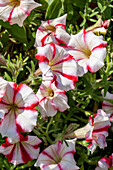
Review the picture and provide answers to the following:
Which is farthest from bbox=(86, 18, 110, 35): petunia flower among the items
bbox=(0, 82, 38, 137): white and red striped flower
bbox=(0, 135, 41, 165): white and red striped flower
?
bbox=(0, 135, 41, 165): white and red striped flower

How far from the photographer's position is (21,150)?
1.65 m

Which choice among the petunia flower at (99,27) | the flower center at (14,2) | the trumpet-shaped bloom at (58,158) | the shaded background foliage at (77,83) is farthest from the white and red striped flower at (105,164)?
the flower center at (14,2)

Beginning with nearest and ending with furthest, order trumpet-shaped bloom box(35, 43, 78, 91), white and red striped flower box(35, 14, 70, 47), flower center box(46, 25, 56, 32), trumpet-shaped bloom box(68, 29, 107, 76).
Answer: trumpet-shaped bloom box(35, 43, 78, 91) → trumpet-shaped bloom box(68, 29, 107, 76) → white and red striped flower box(35, 14, 70, 47) → flower center box(46, 25, 56, 32)

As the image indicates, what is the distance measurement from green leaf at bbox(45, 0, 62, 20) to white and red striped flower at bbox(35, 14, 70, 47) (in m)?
0.19

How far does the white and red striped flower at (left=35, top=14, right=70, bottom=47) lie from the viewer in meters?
1.58

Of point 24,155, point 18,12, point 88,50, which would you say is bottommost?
point 24,155

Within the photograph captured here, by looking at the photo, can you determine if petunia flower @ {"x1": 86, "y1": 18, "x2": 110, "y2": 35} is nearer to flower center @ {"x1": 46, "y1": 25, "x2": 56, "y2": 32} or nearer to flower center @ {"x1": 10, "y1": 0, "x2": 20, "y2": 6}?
flower center @ {"x1": 46, "y1": 25, "x2": 56, "y2": 32}

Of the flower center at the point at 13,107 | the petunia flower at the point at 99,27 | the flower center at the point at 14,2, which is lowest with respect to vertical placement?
the flower center at the point at 13,107

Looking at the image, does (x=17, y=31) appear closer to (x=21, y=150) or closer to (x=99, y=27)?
(x=99, y=27)

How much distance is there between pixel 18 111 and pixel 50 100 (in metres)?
0.19

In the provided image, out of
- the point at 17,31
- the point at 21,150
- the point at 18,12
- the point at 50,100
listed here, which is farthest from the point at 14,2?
the point at 21,150

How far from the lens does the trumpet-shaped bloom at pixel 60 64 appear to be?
4.44 ft

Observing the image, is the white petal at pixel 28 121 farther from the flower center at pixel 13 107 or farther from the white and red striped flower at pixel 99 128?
the white and red striped flower at pixel 99 128

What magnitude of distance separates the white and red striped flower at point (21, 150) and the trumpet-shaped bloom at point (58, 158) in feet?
0.20
